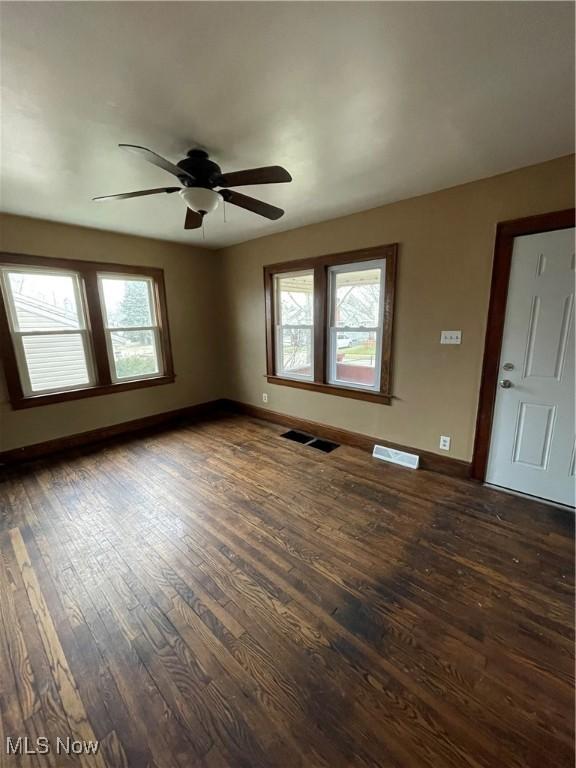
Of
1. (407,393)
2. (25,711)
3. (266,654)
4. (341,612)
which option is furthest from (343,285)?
(25,711)

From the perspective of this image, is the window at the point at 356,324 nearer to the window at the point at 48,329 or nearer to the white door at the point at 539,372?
the white door at the point at 539,372

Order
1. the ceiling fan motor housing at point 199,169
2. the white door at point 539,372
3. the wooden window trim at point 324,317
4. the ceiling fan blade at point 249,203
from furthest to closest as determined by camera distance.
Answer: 1. the wooden window trim at point 324,317
2. the white door at point 539,372
3. the ceiling fan blade at point 249,203
4. the ceiling fan motor housing at point 199,169

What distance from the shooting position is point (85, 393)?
364 centimetres

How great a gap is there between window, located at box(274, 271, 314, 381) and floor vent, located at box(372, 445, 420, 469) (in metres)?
1.19

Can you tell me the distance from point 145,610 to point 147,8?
2.55m

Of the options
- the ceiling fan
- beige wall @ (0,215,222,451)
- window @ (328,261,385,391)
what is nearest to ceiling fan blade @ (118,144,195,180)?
the ceiling fan

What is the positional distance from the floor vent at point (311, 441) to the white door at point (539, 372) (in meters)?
1.63

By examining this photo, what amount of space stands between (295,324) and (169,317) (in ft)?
6.03

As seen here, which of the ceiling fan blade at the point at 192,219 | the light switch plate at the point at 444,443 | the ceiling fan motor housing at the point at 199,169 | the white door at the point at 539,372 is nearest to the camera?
the ceiling fan motor housing at the point at 199,169

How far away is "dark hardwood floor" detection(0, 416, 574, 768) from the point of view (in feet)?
3.56

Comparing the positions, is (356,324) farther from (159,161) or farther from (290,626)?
(290,626)

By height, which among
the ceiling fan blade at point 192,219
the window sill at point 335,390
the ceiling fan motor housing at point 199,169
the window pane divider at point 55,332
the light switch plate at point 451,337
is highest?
the ceiling fan motor housing at point 199,169

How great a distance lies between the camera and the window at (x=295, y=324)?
3734mm

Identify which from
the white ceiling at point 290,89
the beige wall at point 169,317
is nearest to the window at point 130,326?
the beige wall at point 169,317
